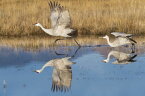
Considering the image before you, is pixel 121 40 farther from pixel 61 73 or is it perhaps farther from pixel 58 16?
pixel 61 73

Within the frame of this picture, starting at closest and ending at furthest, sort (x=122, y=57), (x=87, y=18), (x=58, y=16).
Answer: (x=122, y=57) < (x=58, y=16) < (x=87, y=18)

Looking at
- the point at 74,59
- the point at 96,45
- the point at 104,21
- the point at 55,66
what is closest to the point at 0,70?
the point at 55,66

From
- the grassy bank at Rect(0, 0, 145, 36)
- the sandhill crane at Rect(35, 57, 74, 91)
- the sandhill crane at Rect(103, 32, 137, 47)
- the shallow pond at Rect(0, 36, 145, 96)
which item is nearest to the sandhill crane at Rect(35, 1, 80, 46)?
the shallow pond at Rect(0, 36, 145, 96)

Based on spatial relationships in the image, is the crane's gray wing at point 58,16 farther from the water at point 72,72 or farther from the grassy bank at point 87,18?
the grassy bank at point 87,18

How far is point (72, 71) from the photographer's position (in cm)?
884

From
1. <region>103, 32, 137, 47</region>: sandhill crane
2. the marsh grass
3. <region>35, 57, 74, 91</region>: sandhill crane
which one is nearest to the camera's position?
<region>35, 57, 74, 91</region>: sandhill crane

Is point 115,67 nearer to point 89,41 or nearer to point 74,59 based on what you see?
point 74,59

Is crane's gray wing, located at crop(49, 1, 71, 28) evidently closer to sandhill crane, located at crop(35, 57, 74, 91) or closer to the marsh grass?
the marsh grass

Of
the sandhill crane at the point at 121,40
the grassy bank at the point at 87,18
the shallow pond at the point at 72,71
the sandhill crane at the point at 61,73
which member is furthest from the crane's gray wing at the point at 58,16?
the grassy bank at the point at 87,18

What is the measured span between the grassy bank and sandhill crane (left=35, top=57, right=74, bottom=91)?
3465mm

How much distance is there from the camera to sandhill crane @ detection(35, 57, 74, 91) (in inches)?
307

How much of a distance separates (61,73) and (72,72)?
25 centimetres

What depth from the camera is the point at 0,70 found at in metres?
9.16

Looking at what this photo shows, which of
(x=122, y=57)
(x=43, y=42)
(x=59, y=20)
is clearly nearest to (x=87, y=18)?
(x=43, y=42)
